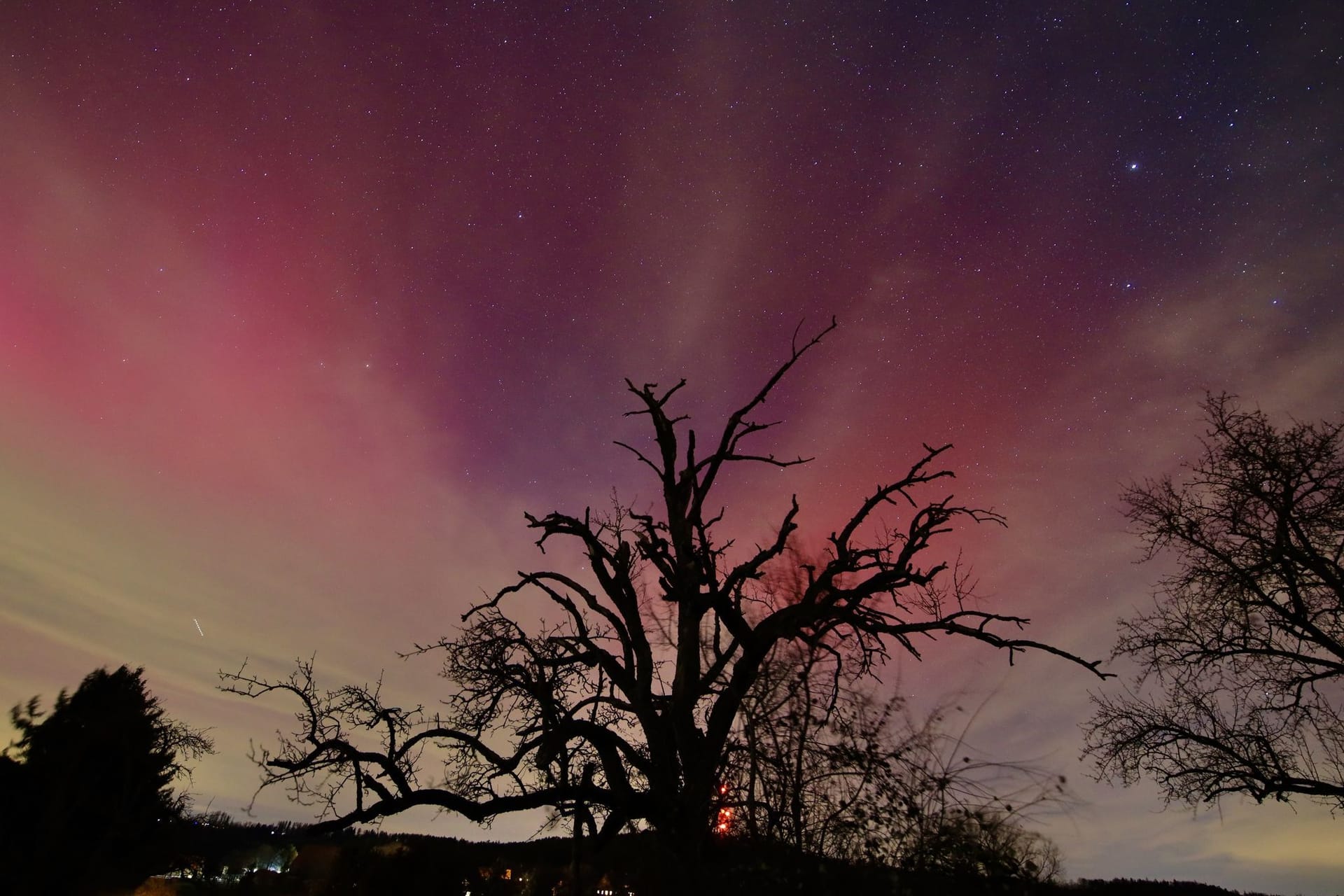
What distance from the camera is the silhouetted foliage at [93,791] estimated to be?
27234 millimetres

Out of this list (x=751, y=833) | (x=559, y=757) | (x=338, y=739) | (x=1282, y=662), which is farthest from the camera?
(x=1282, y=662)

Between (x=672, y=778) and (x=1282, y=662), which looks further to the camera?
(x=1282, y=662)

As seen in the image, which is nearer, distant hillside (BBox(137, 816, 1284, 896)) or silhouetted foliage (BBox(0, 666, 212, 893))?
distant hillside (BBox(137, 816, 1284, 896))

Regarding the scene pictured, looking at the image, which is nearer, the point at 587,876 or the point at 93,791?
the point at 587,876

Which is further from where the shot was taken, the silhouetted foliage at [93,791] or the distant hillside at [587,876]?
the silhouetted foliage at [93,791]

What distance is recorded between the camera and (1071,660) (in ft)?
33.7

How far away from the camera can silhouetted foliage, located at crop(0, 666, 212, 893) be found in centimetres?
2723

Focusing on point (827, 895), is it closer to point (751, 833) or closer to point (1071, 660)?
point (751, 833)

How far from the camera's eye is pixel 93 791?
3112 cm

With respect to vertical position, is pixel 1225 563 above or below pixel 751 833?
above

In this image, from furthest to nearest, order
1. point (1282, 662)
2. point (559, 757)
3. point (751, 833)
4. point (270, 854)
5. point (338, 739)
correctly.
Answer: point (270, 854) < point (1282, 662) < point (559, 757) < point (338, 739) < point (751, 833)

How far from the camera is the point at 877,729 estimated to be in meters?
8.73

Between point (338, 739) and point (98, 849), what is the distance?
98.4 feet

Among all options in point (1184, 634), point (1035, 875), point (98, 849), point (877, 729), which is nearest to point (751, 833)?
point (877, 729)
